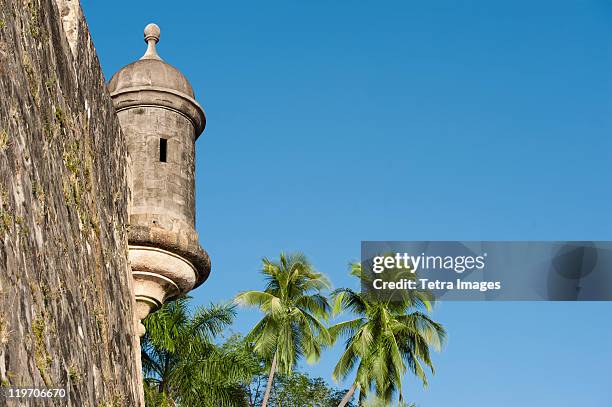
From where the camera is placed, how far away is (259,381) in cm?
3103

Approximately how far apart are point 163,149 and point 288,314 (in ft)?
63.9

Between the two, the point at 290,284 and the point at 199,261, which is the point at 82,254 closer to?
the point at 199,261

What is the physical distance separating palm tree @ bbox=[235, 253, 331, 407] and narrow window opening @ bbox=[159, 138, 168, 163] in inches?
720

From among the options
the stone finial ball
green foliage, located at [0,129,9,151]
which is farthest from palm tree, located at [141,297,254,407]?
green foliage, located at [0,129,9,151]

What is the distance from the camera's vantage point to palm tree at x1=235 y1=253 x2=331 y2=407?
96.6 ft

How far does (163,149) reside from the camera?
35.9 feet

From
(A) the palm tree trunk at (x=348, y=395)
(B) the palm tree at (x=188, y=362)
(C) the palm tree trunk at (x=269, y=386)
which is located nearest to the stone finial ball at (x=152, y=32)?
(B) the palm tree at (x=188, y=362)

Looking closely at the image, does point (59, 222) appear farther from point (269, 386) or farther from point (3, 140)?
point (269, 386)

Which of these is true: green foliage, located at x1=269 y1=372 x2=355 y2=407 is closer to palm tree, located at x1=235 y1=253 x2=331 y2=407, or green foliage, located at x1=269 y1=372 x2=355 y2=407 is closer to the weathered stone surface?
palm tree, located at x1=235 y1=253 x2=331 y2=407

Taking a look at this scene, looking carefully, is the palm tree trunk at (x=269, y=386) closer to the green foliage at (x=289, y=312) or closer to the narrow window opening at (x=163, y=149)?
the green foliage at (x=289, y=312)

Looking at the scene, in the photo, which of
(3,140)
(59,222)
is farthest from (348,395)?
(3,140)

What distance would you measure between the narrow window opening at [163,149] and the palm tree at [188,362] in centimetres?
1337

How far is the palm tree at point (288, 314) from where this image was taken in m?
29.4

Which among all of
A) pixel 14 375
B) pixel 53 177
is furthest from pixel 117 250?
pixel 14 375
